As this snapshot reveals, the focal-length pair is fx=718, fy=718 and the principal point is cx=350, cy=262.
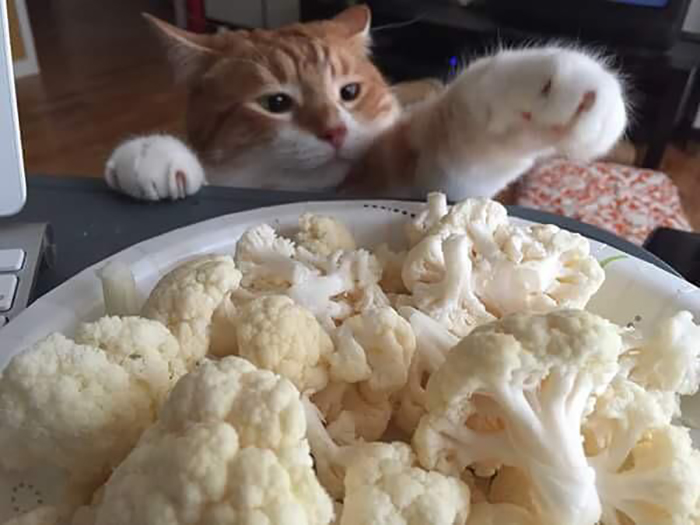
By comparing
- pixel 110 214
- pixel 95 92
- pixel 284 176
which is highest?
pixel 110 214

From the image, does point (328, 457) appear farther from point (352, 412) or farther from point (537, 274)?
point (537, 274)

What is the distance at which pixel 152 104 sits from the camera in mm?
2355

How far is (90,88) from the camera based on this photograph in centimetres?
245

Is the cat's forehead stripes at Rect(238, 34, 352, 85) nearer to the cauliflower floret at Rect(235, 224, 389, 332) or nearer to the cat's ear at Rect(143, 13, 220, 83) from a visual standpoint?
the cat's ear at Rect(143, 13, 220, 83)

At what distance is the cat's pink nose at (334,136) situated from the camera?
3.09 feet

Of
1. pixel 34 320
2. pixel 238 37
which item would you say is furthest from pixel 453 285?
pixel 238 37

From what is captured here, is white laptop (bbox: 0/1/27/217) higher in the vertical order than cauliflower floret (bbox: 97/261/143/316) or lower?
higher

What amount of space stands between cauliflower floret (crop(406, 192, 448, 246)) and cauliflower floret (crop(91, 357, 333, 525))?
23cm

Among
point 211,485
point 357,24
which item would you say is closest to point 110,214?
point 211,485

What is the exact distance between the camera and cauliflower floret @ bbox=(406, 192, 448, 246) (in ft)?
1.74

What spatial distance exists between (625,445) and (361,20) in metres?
0.85

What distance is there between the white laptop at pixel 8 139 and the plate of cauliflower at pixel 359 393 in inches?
4.7

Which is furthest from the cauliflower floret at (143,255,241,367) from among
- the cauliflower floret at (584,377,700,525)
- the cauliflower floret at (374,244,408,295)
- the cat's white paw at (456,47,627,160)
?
the cat's white paw at (456,47,627,160)

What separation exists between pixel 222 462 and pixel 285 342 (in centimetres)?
11
